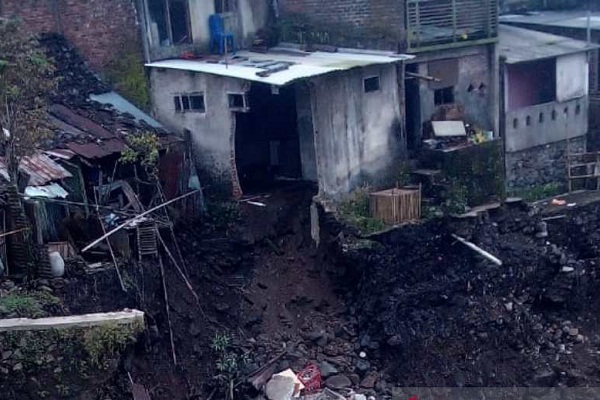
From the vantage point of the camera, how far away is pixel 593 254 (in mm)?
18531

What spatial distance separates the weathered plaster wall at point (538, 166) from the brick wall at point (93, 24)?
950 centimetres

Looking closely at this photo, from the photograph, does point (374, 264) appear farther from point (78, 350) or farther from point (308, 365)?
point (78, 350)

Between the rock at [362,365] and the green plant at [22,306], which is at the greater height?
the green plant at [22,306]

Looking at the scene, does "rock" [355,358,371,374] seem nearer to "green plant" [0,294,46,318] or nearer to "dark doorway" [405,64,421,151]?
"dark doorway" [405,64,421,151]

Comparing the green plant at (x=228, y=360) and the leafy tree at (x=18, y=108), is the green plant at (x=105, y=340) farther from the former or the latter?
the green plant at (x=228, y=360)

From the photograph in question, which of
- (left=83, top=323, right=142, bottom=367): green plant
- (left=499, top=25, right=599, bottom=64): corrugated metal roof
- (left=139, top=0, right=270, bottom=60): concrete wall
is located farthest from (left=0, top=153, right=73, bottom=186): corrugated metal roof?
(left=499, top=25, right=599, bottom=64): corrugated metal roof

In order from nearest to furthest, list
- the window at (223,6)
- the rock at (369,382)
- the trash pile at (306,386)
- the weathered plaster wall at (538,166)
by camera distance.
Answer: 1. the trash pile at (306,386)
2. the rock at (369,382)
3. the window at (223,6)
4. the weathered plaster wall at (538,166)

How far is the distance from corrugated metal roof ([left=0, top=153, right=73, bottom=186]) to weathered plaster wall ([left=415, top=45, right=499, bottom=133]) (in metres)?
8.22

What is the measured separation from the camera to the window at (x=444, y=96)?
18.8 m

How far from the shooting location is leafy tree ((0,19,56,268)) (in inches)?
524

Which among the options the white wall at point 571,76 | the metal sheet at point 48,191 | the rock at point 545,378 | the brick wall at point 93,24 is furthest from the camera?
the white wall at point 571,76

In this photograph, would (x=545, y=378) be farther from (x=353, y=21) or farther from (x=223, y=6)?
(x=223, y=6)

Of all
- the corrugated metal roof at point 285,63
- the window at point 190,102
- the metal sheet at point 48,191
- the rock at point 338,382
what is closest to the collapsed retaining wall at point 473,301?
the rock at point 338,382

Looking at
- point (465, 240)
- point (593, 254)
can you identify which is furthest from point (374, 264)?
point (593, 254)
